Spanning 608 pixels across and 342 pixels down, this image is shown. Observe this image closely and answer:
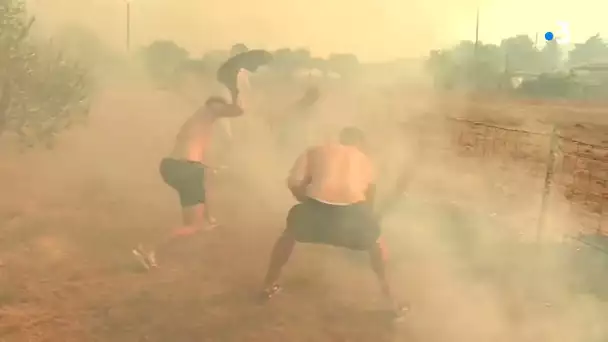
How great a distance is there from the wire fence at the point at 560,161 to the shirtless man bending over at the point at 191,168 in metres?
0.57

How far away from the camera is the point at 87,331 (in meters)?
1.44

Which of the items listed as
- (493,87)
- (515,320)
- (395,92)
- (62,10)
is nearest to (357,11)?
(395,92)

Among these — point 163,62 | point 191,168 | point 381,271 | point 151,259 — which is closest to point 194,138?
point 191,168

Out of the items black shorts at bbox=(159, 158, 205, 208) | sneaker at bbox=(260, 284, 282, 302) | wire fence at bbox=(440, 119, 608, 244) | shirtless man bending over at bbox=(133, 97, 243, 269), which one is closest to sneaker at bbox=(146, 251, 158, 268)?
shirtless man bending over at bbox=(133, 97, 243, 269)

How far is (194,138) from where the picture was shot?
149 centimetres

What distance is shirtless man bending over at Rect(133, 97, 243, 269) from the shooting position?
4.87ft

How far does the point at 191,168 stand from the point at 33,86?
373 millimetres

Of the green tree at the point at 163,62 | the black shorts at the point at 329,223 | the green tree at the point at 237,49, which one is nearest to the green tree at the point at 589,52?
the black shorts at the point at 329,223

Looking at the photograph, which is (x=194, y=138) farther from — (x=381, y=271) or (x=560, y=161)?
(x=560, y=161)

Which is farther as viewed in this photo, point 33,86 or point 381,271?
point 381,271

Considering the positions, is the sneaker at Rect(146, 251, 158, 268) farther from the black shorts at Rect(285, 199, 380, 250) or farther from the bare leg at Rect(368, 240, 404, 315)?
the bare leg at Rect(368, 240, 404, 315)

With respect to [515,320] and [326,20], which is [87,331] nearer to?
[326,20]

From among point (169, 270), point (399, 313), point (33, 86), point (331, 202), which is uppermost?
point (33, 86)

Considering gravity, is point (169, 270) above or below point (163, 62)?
below
